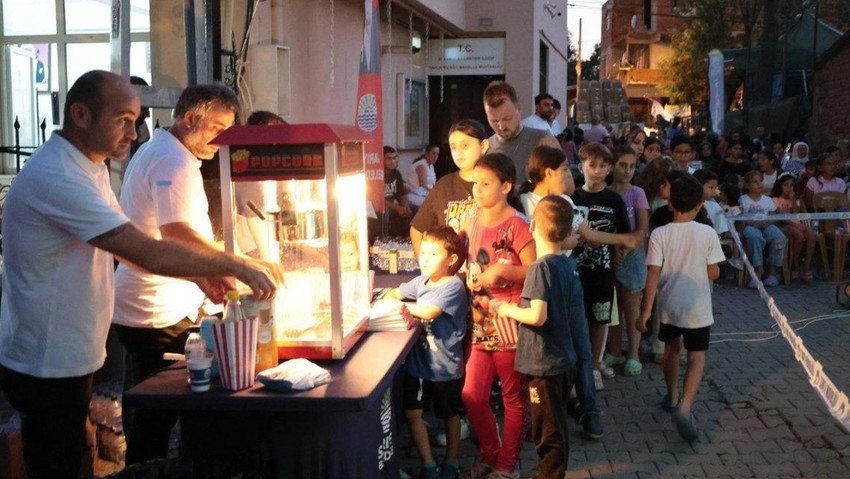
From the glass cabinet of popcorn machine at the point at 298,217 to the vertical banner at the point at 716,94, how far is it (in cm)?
→ 1984

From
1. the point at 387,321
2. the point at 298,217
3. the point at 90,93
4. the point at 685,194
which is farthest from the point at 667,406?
the point at 90,93

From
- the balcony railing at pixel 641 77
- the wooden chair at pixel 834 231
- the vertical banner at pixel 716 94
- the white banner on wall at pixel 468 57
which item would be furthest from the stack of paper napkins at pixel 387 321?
the balcony railing at pixel 641 77

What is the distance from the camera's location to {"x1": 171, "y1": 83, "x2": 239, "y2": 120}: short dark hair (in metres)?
3.75

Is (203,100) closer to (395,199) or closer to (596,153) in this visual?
(596,153)

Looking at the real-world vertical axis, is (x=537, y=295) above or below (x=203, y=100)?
below

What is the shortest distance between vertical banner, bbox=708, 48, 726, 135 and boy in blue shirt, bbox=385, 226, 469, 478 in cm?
1875

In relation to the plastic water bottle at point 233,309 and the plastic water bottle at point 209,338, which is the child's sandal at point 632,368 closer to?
the plastic water bottle at point 209,338

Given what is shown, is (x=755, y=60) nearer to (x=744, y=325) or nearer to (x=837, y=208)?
(x=837, y=208)

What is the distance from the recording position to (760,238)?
10992mm

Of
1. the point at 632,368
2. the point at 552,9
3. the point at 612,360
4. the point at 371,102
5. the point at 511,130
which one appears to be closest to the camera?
the point at 511,130

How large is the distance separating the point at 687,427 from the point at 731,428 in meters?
0.54

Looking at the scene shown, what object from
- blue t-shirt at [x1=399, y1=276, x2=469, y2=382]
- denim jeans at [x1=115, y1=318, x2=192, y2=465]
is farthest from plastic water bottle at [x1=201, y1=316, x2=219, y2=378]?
blue t-shirt at [x1=399, y1=276, x2=469, y2=382]

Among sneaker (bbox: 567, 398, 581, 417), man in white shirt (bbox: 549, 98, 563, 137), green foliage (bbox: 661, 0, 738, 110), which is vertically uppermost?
green foliage (bbox: 661, 0, 738, 110)

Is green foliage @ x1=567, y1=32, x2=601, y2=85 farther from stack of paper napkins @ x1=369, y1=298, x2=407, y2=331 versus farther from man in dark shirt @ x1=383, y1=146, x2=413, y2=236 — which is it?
stack of paper napkins @ x1=369, y1=298, x2=407, y2=331
